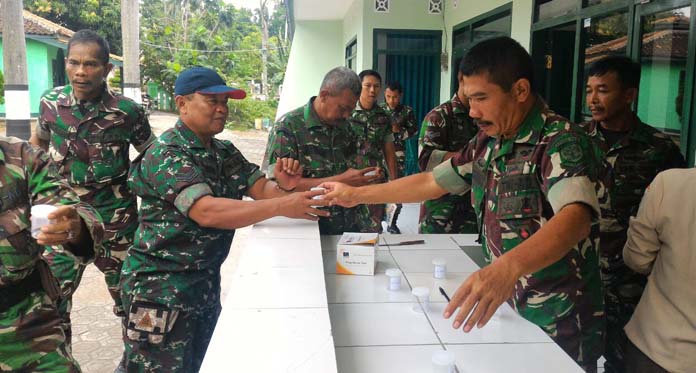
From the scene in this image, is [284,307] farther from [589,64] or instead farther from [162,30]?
[162,30]

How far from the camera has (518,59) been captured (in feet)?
6.00

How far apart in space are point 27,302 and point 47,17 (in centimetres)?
2592

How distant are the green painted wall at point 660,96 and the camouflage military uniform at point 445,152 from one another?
1071 mm

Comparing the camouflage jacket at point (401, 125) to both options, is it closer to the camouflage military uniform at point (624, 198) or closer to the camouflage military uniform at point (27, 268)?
the camouflage military uniform at point (624, 198)

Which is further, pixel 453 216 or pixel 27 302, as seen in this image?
pixel 453 216

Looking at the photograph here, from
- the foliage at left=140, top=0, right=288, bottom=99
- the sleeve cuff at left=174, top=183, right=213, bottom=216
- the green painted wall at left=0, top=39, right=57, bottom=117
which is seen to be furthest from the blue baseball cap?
the foliage at left=140, top=0, right=288, bottom=99

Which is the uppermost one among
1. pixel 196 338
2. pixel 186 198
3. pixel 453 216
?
pixel 186 198

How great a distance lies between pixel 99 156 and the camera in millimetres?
3455

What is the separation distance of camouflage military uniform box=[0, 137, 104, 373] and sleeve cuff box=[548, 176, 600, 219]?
1353mm

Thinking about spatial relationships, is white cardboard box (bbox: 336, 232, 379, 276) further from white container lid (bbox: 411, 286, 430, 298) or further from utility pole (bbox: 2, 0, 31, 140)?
utility pole (bbox: 2, 0, 31, 140)

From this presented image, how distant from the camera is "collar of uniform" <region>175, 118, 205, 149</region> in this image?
2361mm

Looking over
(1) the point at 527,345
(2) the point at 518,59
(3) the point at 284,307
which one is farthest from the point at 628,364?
(3) the point at 284,307

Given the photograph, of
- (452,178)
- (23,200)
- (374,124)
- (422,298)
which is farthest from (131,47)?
(422,298)

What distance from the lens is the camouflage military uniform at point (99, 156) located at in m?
3.42
